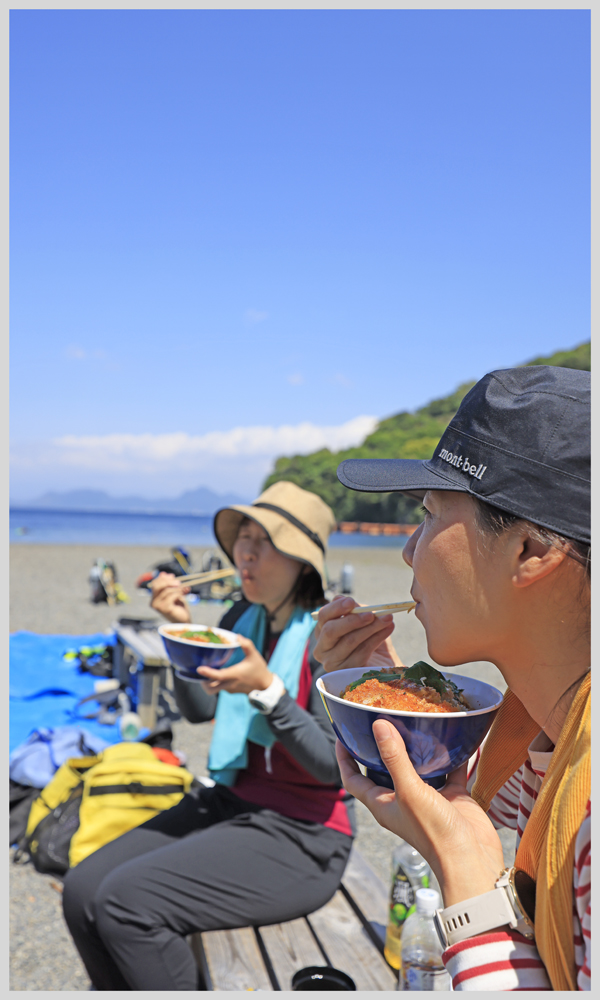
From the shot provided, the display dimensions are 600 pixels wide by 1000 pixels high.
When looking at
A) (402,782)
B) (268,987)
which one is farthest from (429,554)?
(268,987)

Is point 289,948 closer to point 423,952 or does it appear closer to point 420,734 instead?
point 423,952

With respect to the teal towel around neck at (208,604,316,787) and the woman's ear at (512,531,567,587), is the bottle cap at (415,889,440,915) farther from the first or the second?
the woman's ear at (512,531,567,587)

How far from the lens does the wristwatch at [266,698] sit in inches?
125

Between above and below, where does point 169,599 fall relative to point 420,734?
below

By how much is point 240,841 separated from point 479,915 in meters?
2.06

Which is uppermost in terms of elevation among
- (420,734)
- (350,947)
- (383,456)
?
(383,456)

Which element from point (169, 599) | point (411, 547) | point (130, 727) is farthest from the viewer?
point (130, 727)

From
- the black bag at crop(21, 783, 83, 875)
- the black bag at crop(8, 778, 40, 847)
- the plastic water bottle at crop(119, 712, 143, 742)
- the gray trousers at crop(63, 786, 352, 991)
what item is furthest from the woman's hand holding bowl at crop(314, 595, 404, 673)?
the plastic water bottle at crop(119, 712, 143, 742)

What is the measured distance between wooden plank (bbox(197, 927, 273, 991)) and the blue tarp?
4.44 metres

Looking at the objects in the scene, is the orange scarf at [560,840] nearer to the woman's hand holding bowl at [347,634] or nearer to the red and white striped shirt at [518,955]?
the red and white striped shirt at [518,955]

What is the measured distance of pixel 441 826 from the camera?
145 cm

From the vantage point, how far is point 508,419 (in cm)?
147

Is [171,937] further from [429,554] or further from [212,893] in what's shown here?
[429,554]

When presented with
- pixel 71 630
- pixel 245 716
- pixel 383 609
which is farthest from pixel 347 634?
pixel 71 630
